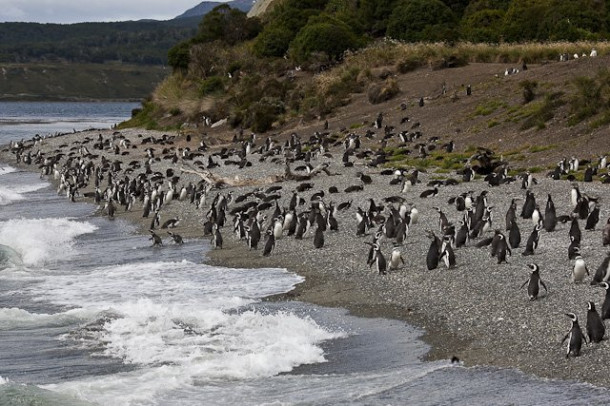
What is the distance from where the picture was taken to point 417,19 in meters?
51.2

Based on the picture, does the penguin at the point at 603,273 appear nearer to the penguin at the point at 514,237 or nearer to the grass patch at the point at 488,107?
the penguin at the point at 514,237

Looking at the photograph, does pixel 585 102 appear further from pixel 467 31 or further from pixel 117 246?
pixel 467 31

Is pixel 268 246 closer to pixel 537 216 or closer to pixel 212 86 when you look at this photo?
pixel 537 216

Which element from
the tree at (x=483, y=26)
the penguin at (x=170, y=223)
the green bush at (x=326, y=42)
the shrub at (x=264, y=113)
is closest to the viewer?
the penguin at (x=170, y=223)

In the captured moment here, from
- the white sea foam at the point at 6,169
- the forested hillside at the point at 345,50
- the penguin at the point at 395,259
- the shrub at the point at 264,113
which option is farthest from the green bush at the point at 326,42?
the penguin at the point at 395,259

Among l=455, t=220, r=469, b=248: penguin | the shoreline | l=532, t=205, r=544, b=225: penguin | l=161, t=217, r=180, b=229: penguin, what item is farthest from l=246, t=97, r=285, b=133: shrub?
l=455, t=220, r=469, b=248: penguin

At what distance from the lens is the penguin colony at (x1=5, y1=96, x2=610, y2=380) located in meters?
14.7

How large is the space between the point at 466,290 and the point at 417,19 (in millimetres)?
39370

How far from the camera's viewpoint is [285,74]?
49.3 meters

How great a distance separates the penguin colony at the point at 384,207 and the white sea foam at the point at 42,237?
1.67 m

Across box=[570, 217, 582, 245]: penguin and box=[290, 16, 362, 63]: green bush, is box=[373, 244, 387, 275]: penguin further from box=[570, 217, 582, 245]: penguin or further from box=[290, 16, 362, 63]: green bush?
box=[290, 16, 362, 63]: green bush

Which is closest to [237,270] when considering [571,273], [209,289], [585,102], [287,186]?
[209,289]

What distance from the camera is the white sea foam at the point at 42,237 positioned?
2009 cm

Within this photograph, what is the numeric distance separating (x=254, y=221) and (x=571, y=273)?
711 cm
